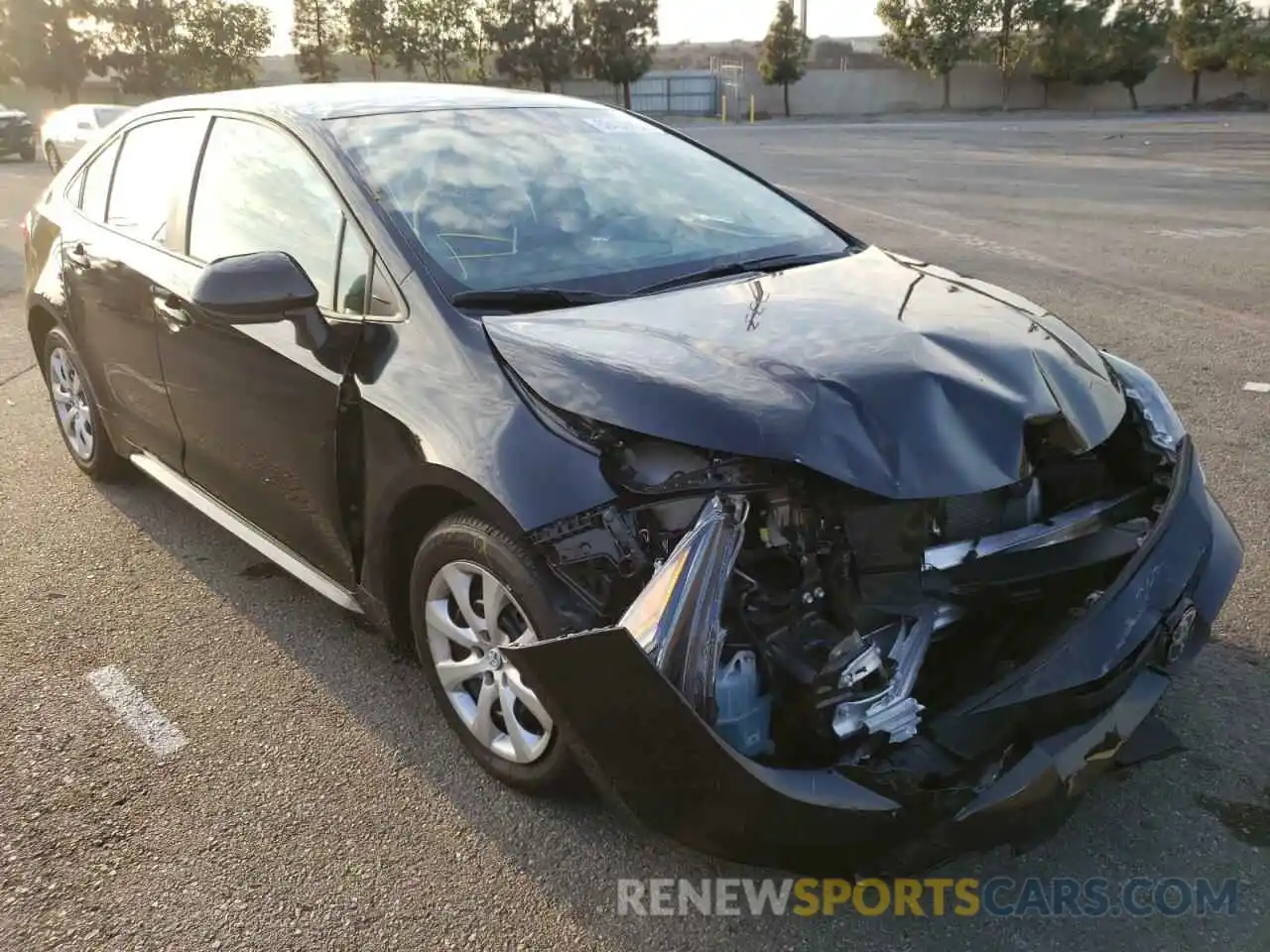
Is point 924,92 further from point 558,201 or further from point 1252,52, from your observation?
point 558,201

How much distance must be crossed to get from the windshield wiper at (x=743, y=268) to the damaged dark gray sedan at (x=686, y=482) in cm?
2

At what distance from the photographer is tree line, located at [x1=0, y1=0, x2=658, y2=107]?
166 feet

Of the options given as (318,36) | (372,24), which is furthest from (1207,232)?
(318,36)

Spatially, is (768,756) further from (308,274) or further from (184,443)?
(184,443)

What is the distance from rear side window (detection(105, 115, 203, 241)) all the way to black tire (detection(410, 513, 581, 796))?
6.23 ft

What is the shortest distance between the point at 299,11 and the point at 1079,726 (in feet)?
199

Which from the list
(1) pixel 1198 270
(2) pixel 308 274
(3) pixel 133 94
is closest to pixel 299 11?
(3) pixel 133 94

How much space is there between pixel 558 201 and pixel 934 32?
5328 centimetres

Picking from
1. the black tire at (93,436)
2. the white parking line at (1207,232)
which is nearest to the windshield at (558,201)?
the black tire at (93,436)

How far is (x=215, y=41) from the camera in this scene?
50.9 m

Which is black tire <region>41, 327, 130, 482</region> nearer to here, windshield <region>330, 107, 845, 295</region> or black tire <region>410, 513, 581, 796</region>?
windshield <region>330, 107, 845, 295</region>

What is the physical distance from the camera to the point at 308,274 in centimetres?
306

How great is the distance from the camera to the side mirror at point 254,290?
2736 mm

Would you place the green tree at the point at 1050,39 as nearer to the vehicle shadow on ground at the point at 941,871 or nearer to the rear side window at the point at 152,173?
the rear side window at the point at 152,173
